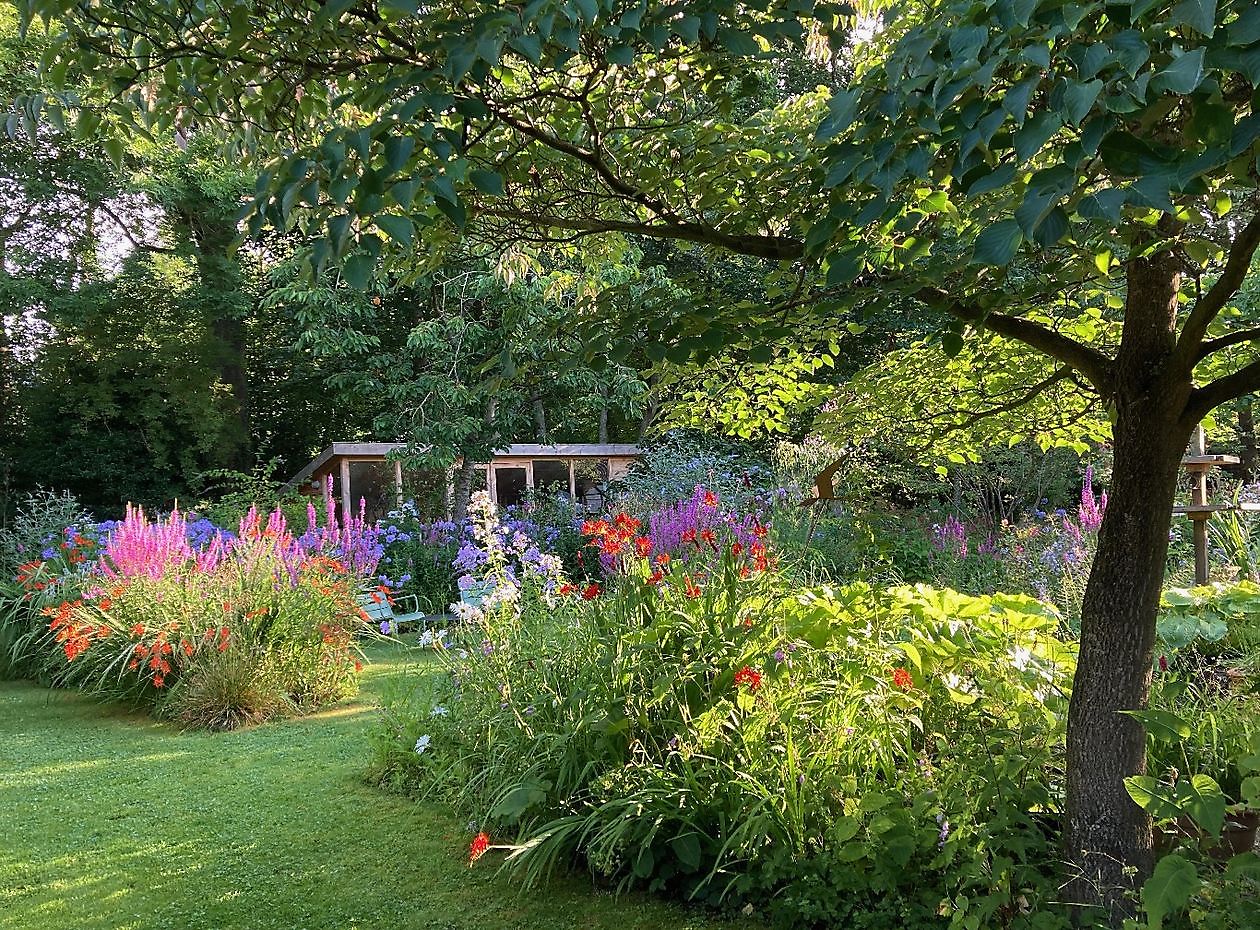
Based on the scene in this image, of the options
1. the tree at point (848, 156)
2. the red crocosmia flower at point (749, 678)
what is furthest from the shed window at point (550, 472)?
the tree at point (848, 156)

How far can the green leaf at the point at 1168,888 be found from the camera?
1.52 meters

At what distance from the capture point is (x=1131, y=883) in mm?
1982

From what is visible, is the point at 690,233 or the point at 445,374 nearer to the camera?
the point at 690,233

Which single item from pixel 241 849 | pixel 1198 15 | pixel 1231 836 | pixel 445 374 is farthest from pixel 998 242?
pixel 445 374

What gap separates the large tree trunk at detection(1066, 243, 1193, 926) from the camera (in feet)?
6.59

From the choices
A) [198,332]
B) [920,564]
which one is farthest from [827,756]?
[198,332]

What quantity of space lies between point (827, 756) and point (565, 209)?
170cm

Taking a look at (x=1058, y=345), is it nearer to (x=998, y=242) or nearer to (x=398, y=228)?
(x=998, y=242)

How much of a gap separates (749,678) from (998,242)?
68.1 inches

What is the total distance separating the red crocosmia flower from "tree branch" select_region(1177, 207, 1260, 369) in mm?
1386

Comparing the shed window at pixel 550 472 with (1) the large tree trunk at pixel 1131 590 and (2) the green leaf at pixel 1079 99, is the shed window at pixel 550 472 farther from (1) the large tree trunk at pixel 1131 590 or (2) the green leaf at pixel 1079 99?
(2) the green leaf at pixel 1079 99

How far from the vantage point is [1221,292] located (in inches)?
73.0

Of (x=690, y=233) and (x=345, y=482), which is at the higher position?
(x=690, y=233)

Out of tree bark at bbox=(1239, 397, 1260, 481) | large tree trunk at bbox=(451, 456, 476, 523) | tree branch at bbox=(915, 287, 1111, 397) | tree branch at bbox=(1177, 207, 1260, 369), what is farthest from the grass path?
tree bark at bbox=(1239, 397, 1260, 481)
